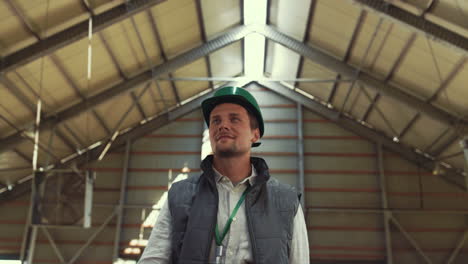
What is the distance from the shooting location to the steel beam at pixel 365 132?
50.0 ft

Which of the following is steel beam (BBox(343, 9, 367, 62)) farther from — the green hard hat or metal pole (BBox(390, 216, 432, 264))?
the green hard hat

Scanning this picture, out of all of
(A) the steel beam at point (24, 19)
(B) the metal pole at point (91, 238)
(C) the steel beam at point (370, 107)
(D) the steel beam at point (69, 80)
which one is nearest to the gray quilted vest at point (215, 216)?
(A) the steel beam at point (24, 19)

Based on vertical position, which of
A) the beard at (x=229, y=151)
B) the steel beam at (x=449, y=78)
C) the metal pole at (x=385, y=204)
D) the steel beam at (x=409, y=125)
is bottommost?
the beard at (x=229, y=151)

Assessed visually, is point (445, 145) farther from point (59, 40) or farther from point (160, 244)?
point (160, 244)

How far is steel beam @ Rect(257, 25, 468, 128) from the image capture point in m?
12.2

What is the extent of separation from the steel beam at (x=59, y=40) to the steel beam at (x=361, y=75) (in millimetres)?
5417

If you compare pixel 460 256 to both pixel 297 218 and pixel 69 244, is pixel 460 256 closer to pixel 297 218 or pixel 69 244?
pixel 69 244

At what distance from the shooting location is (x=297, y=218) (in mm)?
1865

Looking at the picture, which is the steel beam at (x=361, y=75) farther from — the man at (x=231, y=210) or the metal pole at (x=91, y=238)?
the man at (x=231, y=210)

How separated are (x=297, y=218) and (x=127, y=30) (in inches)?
398

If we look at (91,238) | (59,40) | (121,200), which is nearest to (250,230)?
(59,40)

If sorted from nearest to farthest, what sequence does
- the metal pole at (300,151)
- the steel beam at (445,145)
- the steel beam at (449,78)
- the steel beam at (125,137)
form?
the steel beam at (449,78), the steel beam at (445,145), the steel beam at (125,137), the metal pole at (300,151)

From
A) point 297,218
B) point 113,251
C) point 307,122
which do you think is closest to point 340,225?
point 307,122

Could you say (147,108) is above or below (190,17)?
below
